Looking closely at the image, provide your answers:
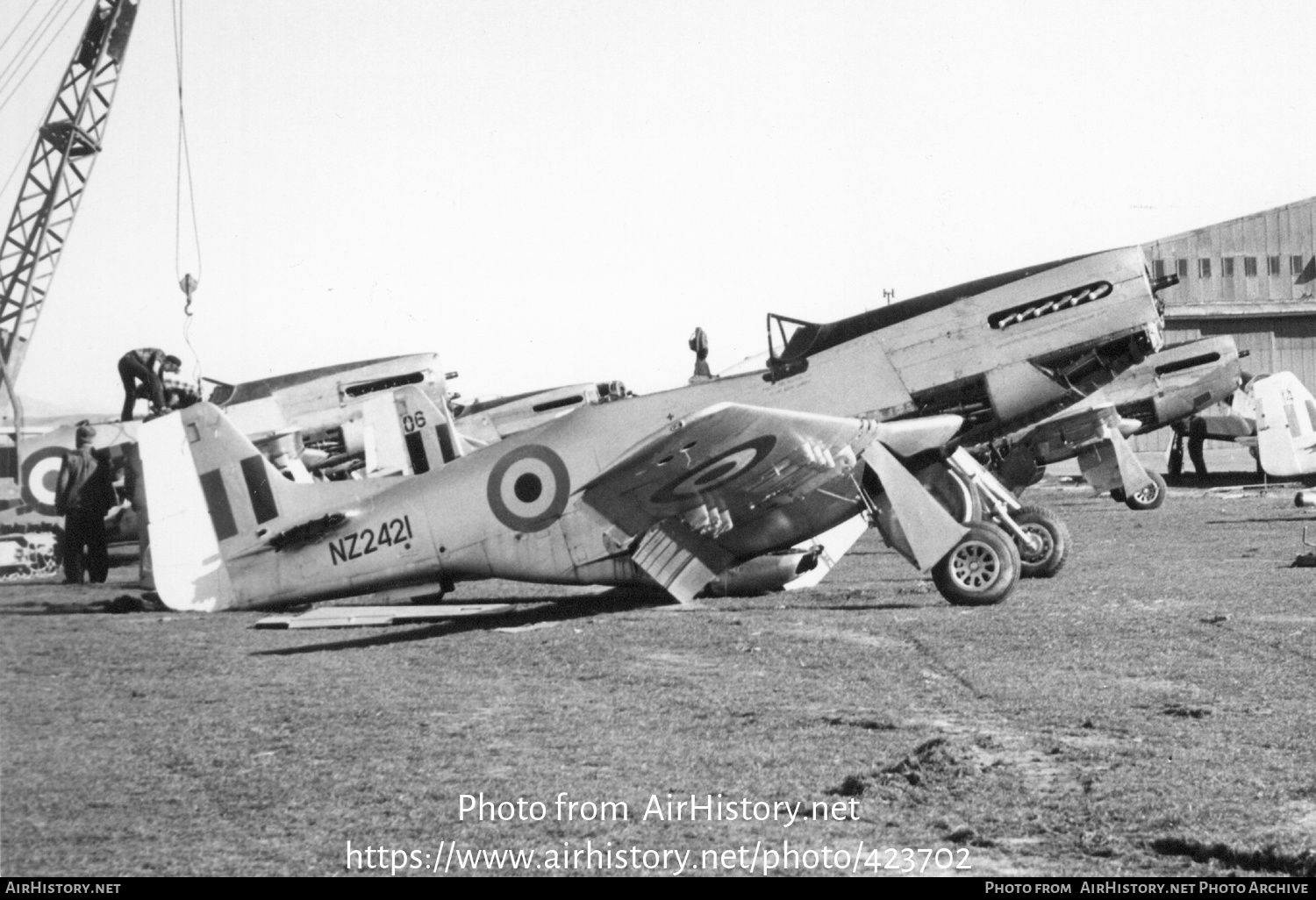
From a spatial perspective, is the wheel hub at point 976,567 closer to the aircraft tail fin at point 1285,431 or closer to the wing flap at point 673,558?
the wing flap at point 673,558

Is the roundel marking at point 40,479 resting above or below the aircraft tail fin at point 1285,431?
above

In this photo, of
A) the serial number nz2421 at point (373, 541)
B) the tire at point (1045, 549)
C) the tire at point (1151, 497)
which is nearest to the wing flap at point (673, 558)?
the serial number nz2421 at point (373, 541)

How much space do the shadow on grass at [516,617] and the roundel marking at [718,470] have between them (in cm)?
170

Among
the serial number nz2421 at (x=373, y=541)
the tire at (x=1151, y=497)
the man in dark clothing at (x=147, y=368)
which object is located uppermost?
the man in dark clothing at (x=147, y=368)

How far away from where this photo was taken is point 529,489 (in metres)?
10.2

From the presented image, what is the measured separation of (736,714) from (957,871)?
2.33 meters

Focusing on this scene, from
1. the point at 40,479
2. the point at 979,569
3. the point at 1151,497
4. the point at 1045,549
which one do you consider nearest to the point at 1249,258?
the point at 1151,497

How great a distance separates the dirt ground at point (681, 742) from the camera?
4.11 metres

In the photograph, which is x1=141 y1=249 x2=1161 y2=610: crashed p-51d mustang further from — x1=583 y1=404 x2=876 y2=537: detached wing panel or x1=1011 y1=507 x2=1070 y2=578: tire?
x1=1011 y1=507 x2=1070 y2=578: tire

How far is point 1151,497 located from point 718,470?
1442 centimetres

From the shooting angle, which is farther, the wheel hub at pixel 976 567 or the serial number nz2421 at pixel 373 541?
the serial number nz2421 at pixel 373 541

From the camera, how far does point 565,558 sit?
33.6 ft

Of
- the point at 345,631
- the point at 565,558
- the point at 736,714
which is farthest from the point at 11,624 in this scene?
the point at 736,714
